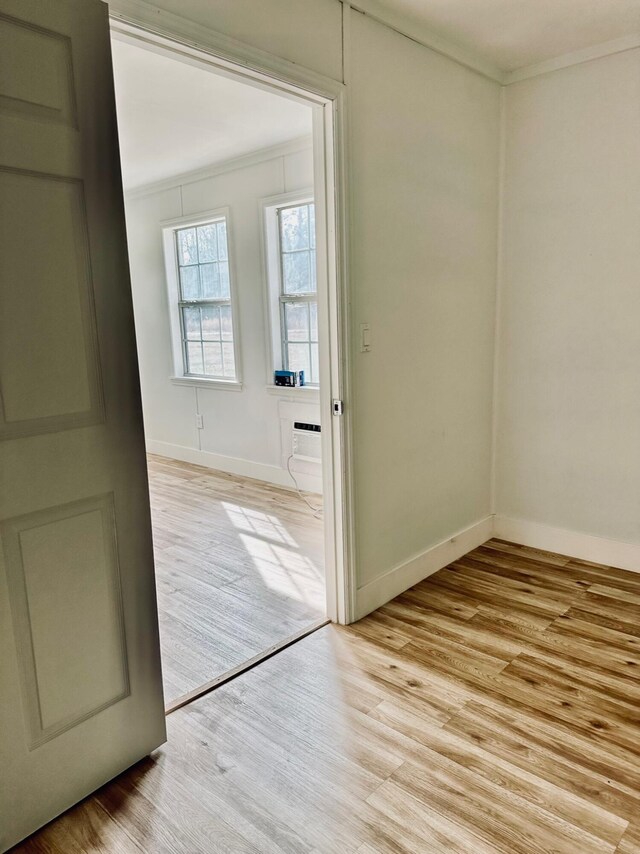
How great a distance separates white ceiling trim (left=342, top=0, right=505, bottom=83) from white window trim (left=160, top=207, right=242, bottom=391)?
2.39 metres

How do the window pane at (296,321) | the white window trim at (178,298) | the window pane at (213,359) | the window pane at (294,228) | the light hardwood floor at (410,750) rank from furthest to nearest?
the window pane at (213,359) → the white window trim at (178,298) → the window pane at (296,321) → the window pane at (294,228) → the light hardwood floor at (410,750)

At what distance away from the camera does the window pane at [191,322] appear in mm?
5521

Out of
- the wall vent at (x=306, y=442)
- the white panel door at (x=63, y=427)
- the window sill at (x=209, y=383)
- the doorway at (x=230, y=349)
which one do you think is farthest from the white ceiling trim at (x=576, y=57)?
the window sill at (x=209, y=383)

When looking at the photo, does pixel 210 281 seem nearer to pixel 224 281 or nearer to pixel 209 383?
pixel 224 281

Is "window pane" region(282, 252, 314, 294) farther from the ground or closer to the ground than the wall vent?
farther from the ground

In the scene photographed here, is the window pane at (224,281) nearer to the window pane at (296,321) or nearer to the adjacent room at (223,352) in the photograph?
the adjacent room at (223,352)

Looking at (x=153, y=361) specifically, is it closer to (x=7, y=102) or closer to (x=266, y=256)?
(x=266, y=256)

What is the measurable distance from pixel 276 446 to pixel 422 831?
3.44m

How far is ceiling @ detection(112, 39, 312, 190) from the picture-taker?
9.70 ft

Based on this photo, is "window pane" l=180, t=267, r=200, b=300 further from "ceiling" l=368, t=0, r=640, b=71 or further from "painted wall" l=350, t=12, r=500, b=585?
"ceiling" l=368, t=0, r=640, b=71

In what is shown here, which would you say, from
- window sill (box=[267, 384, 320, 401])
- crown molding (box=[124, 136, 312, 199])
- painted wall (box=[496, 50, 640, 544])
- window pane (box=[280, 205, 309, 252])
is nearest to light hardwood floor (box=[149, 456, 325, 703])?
window sill (box=[267, 384, 320, 401])

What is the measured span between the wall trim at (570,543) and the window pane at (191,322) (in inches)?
130

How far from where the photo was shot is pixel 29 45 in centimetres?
144

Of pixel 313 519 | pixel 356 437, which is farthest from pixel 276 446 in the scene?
pixel 356 437
